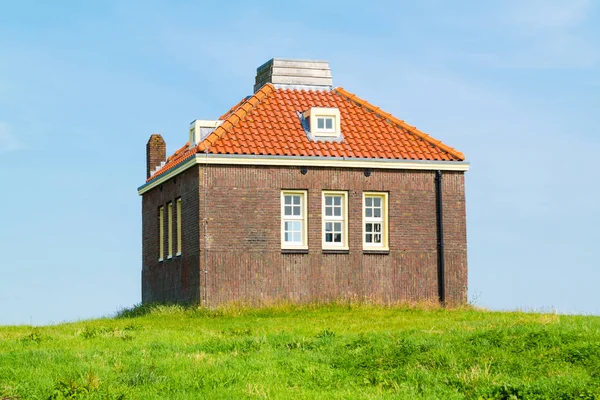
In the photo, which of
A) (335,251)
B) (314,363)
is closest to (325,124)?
(335,251)

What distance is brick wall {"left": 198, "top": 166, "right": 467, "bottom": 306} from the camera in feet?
101

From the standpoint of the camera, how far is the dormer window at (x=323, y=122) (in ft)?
108

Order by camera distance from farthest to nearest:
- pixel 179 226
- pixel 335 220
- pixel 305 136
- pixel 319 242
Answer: pixel 179 226, pixel 305 136, pixel 335 220, pixel 319 242

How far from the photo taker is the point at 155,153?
3959 centimetres

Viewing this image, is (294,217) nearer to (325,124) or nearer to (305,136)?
(305,136)

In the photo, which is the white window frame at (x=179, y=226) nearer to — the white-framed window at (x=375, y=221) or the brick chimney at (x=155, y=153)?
the brick chimney at (x=155, y=153)

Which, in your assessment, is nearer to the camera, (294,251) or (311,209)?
(294,251)

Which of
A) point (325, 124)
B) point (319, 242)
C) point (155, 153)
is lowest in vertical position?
point (319, 242)

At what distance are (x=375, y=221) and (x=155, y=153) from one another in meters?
11.4

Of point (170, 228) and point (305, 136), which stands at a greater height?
point (305, 136)

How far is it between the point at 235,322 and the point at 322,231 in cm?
622

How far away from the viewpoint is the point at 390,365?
17234mm

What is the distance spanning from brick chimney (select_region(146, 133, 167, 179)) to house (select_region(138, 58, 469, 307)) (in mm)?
4660

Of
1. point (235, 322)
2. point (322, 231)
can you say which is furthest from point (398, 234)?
point (235, 322)
